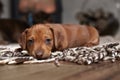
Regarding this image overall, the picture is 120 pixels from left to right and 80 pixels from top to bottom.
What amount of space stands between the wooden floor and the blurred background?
8.62 ft

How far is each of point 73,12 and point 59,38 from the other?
3.12 metres

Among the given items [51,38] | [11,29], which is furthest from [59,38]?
[11,29]

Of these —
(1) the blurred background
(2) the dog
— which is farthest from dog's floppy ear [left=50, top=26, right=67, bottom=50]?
(1) the blurred background

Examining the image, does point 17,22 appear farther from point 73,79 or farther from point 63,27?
point 73,79

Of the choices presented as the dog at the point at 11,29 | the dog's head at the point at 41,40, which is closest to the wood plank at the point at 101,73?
the dog's head at the point at 41,40

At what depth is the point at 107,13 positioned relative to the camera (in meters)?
4.25

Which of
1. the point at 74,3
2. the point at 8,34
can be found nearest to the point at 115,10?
the point at 74,3

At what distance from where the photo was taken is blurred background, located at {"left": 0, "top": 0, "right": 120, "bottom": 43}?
4102mm

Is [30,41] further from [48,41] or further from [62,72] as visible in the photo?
[62,72]

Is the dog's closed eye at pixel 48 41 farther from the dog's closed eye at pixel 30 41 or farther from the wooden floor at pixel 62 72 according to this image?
the wooden floor at pixel 62 72

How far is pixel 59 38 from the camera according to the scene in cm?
158

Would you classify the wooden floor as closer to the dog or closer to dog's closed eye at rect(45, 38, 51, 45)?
dog's closed eye at rect(45, 38, 51, 45)

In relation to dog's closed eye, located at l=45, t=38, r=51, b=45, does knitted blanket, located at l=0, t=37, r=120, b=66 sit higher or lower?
lower

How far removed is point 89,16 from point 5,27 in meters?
1.37
